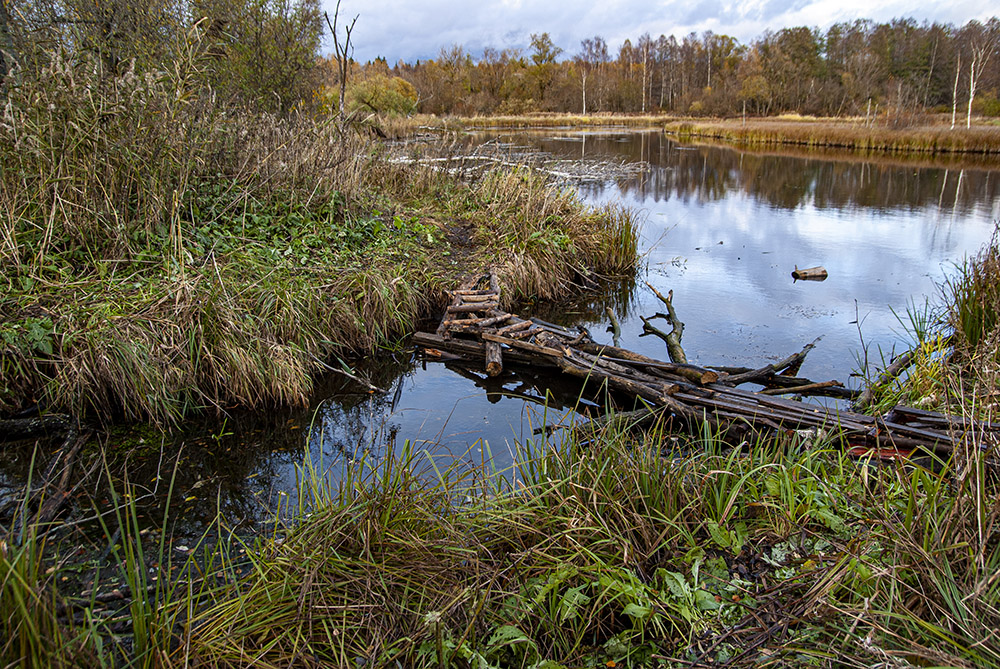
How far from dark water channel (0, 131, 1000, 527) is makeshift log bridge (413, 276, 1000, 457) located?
11.9 inches

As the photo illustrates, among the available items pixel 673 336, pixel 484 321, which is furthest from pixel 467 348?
pixel 673 336

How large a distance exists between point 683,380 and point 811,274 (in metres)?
5.58

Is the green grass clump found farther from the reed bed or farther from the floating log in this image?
the reed bed

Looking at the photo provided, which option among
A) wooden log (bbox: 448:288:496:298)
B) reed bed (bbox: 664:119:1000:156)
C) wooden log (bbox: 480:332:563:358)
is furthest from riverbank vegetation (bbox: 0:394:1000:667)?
reed bed (bbox: 664:119:1000:156)

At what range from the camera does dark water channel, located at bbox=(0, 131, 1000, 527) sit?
4469 millimetres

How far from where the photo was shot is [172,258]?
228 inches

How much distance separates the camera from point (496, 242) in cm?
877

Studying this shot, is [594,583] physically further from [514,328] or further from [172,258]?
[172,258]

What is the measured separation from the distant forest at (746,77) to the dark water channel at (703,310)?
18.4 meters

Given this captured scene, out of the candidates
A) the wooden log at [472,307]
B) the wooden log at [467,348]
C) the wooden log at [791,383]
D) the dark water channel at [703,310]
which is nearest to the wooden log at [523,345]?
the wooden log at [467,348]

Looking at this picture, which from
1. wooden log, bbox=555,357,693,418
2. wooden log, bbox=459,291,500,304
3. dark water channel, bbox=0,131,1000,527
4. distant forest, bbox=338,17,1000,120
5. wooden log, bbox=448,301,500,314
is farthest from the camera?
distant forest, bbox=338,17,1000,120

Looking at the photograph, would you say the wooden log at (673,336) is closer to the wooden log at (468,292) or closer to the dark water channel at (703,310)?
the dark water channel at (703,310)

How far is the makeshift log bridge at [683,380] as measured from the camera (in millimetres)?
3914

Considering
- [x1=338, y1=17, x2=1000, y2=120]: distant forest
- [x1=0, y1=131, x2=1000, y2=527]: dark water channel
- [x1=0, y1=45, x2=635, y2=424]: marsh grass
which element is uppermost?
[x1=338, y1=17, x2=1000, y2=120]: distant forest
